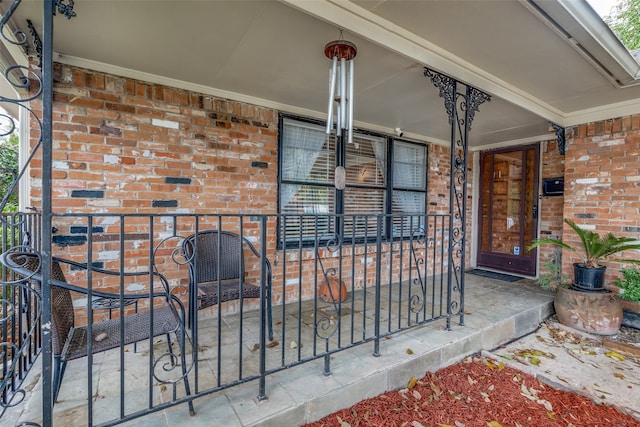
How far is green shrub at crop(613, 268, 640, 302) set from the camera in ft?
9.48

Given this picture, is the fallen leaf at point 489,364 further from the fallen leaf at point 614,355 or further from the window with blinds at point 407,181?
the window with blinds at point 407,181

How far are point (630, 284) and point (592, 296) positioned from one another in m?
0.42

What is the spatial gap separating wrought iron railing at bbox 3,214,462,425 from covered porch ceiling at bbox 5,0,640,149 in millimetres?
1122

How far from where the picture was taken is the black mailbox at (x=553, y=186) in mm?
3990

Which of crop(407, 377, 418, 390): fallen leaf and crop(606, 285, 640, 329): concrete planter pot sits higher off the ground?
crop(606, 285, 640, 329): concrete planter pot

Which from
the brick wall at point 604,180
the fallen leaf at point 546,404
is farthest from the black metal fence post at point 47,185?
the brick wall at point 604,180

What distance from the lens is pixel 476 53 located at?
85.4 inches

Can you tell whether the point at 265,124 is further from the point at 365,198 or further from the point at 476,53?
the point at 476,53

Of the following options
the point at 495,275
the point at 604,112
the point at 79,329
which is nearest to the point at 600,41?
the point at 604,112

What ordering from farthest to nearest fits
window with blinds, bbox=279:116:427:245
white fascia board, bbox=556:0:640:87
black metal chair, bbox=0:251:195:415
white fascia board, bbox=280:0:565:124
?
1. window with blinds, bbox=279:116:427:245
2. white fascia board, bbox=556:0:640:87
3. white fascia board, bbox=280:0:565:124
4. black metal chair, bbox=0:251:195:415

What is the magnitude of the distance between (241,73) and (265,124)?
651 mm

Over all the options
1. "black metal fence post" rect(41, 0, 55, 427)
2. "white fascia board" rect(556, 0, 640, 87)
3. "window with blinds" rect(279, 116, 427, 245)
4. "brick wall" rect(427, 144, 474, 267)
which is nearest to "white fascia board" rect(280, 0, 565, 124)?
"white fascia board" rect(556, 0, 640, 87)

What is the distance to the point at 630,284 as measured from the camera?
9.61 feet

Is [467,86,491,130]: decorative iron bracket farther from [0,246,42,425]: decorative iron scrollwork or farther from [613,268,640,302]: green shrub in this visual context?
[0,246,42,425]: decorative iron scrollwork
